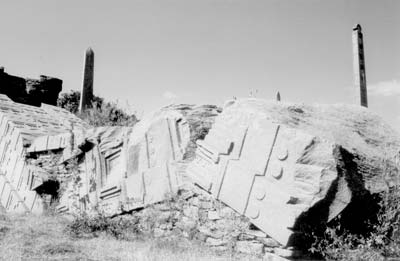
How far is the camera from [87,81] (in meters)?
12.2

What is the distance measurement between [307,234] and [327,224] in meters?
0.25

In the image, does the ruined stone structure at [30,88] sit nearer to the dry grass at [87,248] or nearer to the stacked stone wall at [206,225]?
the dry grass at [87,248]

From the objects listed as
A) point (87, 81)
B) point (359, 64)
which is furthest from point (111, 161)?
point (87, 81)

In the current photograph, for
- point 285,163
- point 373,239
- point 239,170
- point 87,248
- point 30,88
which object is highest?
point 30,88

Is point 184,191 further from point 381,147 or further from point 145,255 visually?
point 381,147

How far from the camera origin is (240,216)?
13.6ft

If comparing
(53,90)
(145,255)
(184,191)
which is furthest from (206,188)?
(53,90)

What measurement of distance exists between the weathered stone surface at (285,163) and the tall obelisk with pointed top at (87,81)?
323 inches

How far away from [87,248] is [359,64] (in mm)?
7026

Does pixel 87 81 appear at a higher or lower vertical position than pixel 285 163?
higher

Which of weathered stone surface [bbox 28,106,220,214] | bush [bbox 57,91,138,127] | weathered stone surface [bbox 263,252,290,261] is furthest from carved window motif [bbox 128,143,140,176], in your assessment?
bush [bbox 57,91,138,127]

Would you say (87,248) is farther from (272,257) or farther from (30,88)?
(30,88)

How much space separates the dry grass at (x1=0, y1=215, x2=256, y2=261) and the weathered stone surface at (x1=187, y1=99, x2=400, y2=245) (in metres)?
0.60

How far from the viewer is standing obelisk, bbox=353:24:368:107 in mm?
8414
